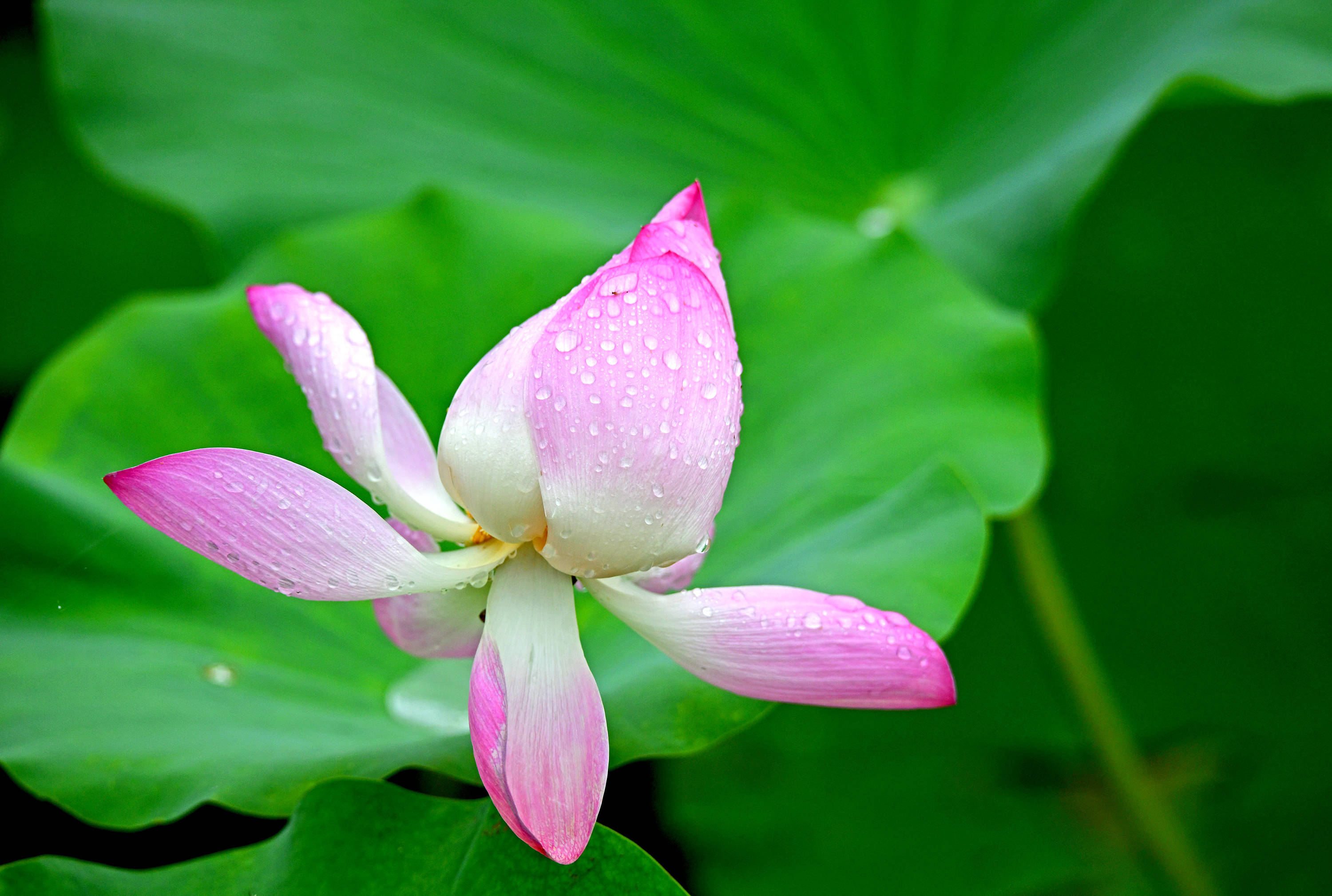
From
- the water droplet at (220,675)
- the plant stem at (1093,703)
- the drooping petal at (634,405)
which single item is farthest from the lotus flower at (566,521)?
the plant stem at (1093,703)

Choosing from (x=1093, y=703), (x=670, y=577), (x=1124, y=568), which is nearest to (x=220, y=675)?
(x=670, y=577)

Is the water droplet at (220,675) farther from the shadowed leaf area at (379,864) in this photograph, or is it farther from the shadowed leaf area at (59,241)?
the shadowed leaf area at (59,241)

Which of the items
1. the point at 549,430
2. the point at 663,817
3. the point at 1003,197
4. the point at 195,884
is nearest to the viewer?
the point at 549,430

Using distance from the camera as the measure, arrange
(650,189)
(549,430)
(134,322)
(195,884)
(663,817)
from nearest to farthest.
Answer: (549,430) → (195,884) → (134,322) → (650,189) → (663,817)

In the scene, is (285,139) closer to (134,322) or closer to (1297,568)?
(134,322)

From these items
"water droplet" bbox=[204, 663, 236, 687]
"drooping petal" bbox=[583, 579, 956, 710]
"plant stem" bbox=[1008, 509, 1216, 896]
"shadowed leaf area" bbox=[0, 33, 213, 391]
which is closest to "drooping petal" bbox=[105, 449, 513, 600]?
"drooping petal" bbox=[583, 579, 956, 710]

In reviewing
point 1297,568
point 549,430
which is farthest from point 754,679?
point 1297,568

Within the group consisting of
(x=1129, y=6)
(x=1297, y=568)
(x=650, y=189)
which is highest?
(x=1129, y=6)
